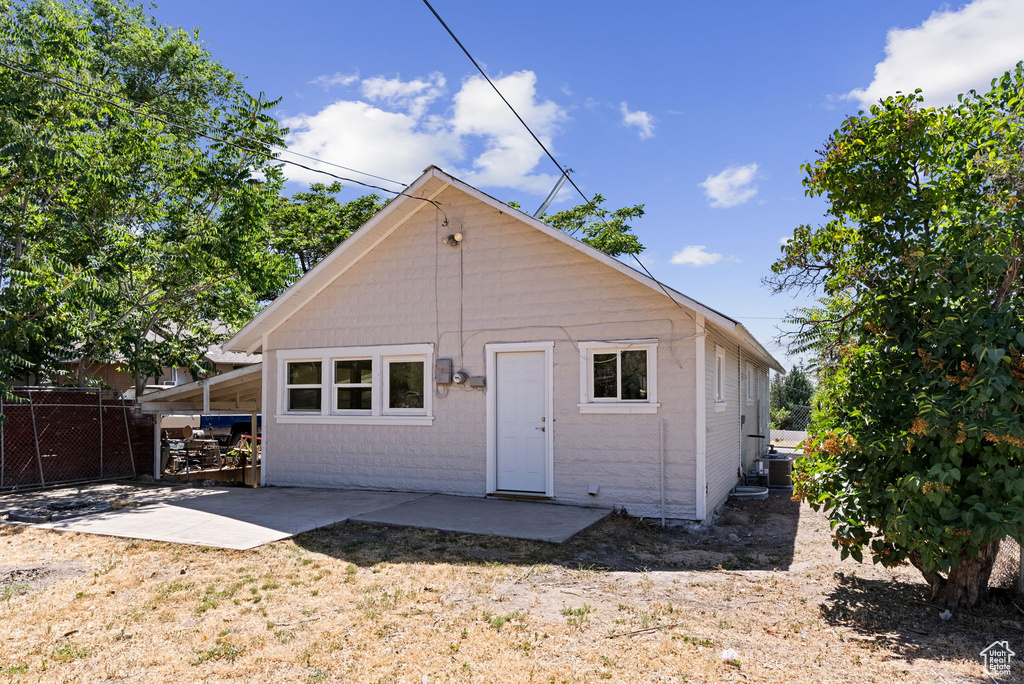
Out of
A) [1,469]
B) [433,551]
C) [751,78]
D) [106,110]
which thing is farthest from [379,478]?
[106,110]

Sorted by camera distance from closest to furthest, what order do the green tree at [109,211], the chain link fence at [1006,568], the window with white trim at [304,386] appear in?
the chain link fence at [1006,568] < the window with white trim at [304,386] < the green tree at [109,211]

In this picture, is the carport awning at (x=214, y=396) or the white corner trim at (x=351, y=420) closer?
the white corner trim at (x=351, y=420)

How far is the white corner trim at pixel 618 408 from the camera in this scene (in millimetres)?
9055

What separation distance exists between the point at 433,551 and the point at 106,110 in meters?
14.6

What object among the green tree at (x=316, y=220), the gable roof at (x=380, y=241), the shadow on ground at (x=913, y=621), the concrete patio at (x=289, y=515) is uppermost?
the green tree at (x=316, y=220)

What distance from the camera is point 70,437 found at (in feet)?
41.9

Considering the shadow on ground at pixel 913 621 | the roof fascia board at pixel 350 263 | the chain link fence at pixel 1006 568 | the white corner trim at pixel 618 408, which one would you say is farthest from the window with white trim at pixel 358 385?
the chain link fence at pixel 1006 568

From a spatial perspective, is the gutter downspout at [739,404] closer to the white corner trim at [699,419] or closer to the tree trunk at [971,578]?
the white corner trim at [699,419]

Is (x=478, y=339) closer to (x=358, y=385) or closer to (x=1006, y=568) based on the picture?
(x=358, y=385)

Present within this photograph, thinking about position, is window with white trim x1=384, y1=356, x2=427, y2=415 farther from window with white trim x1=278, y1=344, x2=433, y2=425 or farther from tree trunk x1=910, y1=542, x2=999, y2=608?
tree trunk x1=910, y1=542, x2=999, y2=608

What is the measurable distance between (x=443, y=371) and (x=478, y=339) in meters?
0.77

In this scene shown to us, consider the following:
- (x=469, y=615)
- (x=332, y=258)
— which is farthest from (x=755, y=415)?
(x=469, y=615)

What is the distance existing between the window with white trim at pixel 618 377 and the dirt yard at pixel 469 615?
6.77ft

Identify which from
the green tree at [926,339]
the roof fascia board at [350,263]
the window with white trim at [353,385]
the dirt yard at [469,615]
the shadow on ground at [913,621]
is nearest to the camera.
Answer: the dirt yard at [469,615]
